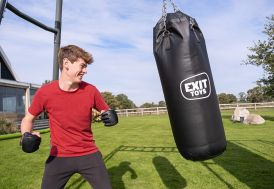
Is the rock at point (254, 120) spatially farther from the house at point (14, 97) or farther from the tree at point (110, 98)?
the tree at point (110, 98)

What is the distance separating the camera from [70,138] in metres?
3.50

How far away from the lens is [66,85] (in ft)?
11.7

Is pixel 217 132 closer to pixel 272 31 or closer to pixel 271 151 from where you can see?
pixel 271 151

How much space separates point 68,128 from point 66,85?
442mm

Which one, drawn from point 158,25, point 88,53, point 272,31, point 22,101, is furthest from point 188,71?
point 22,101

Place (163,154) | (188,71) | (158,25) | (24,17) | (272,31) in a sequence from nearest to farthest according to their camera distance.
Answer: (188,71) < (158,25) < (24,17) < (163,154) < (272,31)

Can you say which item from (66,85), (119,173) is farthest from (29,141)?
(119,173)

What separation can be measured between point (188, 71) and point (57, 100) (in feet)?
4.45

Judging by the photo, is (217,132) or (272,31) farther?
(272,31)

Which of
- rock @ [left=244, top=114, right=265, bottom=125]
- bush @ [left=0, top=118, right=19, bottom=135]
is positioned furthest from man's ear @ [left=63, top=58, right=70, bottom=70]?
rock @ [left=244, top=114, right=265, bottom=125]

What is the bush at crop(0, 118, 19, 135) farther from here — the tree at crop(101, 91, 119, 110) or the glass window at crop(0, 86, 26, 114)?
the tree at crop(101, 91, 119, 110)

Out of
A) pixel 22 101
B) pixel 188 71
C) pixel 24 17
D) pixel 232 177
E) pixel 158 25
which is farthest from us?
pixel 22 101

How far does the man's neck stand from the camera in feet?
11.7

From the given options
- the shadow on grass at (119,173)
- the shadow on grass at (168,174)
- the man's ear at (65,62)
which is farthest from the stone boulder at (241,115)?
the man's ear at (65,62)
